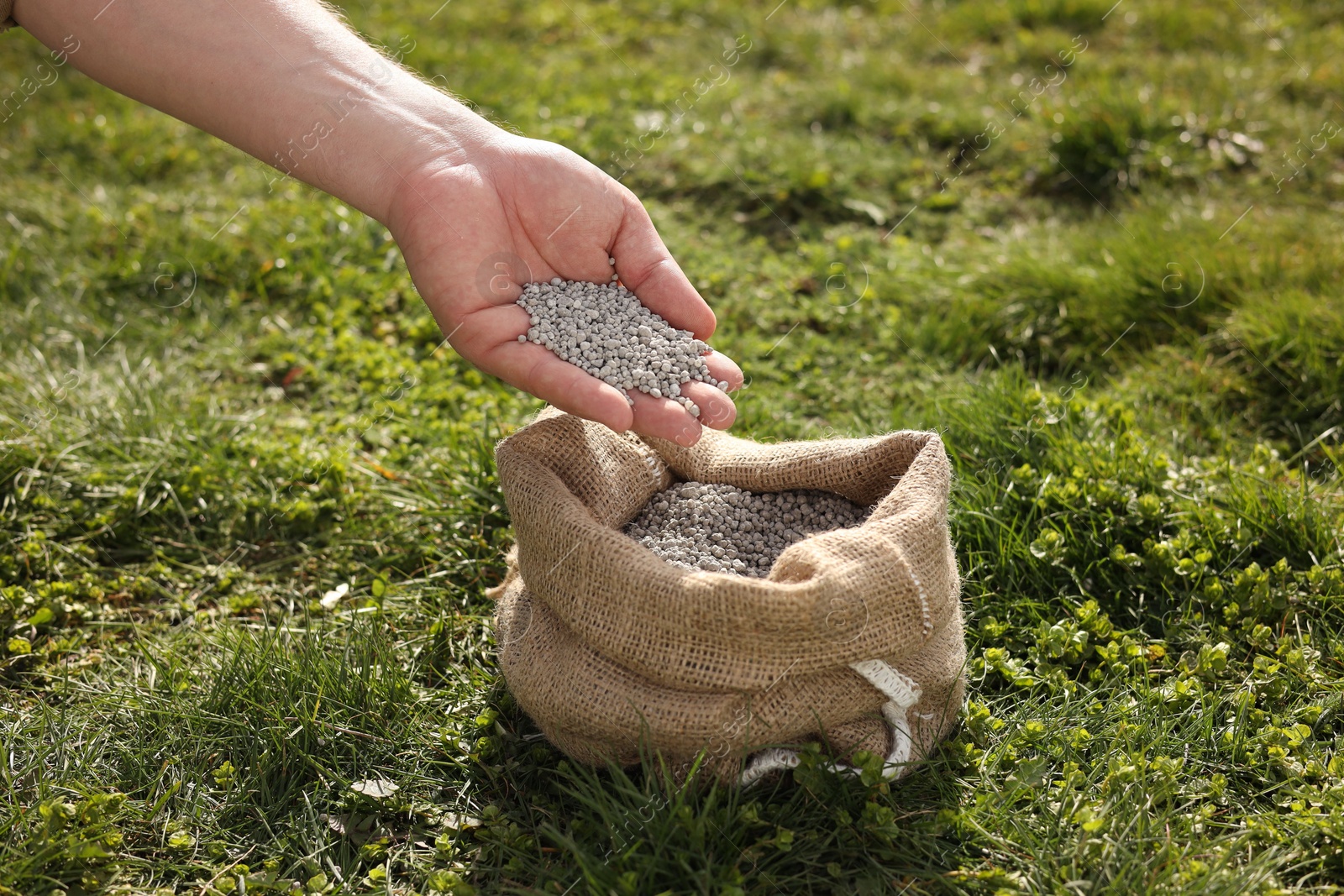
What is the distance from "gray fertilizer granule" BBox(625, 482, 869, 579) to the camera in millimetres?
2488

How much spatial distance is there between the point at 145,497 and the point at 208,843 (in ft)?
4.66

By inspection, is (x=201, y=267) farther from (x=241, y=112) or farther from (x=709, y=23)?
(x=709, y=23)

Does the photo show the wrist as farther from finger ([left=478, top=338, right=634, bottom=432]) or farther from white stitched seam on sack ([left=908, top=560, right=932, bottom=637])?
white stitched seam on sack ([left=908, top=560, right=932, bottom=637])

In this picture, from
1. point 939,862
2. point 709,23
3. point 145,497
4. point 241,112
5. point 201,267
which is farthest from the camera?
point 709,23

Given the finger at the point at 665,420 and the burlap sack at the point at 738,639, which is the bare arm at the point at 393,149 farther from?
the burlap sack at the point at 738,639

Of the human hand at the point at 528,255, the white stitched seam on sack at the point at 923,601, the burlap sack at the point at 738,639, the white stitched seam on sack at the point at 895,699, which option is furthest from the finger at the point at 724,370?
the white stitched seam on sack at the point at 895,699

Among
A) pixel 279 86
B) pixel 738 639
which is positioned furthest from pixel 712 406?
pixel 279 86

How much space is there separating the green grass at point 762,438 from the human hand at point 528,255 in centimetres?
67

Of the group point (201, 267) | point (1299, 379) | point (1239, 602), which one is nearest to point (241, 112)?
point (201, 267)

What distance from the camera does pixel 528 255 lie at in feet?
9.18

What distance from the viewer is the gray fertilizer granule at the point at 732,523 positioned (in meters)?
2.49

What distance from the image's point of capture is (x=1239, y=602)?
2.70 meters

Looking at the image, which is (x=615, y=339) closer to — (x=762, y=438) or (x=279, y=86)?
(x=762, y=438)

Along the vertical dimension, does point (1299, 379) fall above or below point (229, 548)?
above
